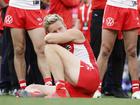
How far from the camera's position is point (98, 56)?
353 inches

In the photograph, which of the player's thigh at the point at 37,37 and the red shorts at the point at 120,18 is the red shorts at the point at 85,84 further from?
the player's thigh at the point at 37,37

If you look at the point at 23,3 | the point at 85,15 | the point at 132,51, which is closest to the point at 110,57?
the point at 132,51

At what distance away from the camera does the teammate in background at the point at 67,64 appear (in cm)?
711

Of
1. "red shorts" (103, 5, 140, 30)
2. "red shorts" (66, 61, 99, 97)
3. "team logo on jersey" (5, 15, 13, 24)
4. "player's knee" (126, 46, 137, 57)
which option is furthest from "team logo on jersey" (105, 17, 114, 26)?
"red shorts" (66, 61, 99, 97)

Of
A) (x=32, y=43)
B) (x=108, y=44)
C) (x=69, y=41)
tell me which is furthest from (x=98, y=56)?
(x=69, y=41)

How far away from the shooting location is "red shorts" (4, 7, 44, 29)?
9.01 m

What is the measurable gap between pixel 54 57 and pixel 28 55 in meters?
2.55

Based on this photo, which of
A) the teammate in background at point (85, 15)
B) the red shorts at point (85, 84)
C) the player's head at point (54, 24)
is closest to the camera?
the red shorts at point (85, 84)

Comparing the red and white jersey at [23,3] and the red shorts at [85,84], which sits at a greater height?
the red and white jersey at [23,3]

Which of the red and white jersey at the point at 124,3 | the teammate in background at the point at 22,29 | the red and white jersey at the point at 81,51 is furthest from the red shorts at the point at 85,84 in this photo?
the teammate in background at the point at 22,29

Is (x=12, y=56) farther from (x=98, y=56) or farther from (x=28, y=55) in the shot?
(x=98, y=56)

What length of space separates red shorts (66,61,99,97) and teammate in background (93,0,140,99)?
50.0 inches

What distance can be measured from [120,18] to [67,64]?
1.75 metres

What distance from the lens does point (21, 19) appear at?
9031mm
